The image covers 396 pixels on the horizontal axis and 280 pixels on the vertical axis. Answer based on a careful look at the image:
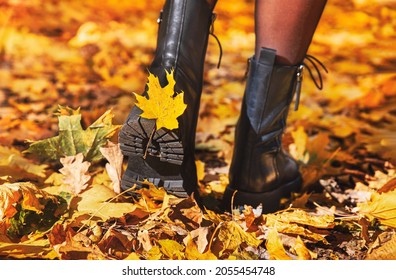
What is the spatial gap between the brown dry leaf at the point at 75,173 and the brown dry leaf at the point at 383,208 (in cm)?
72

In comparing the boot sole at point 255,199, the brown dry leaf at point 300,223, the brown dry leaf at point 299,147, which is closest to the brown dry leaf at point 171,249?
the brown dry leaf at point 300,223

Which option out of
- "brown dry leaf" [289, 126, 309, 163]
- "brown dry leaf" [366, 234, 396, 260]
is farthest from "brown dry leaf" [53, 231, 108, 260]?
"brown dry leaf" [289, 126, 309, 163]

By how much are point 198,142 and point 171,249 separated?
954 millimetres

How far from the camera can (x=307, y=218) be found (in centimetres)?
161

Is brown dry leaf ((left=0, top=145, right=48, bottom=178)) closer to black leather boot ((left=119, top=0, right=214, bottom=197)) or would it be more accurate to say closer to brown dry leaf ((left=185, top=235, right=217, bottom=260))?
black leather boot ((left=119, top=0, right=214, bottom=197))

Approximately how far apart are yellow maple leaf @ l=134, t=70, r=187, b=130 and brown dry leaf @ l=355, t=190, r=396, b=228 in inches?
20.9

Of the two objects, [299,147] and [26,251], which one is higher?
[299,147]

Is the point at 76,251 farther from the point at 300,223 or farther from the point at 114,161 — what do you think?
the point at 300,223

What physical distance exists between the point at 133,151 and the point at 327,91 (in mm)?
1672

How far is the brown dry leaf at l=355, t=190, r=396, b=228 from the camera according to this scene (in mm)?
1609

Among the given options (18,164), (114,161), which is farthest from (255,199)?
(18,164)

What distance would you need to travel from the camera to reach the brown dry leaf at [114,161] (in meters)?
1.69

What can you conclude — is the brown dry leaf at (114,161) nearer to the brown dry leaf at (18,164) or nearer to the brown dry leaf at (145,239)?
the brown dry leaf at (145,239)

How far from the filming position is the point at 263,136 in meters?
1.77
